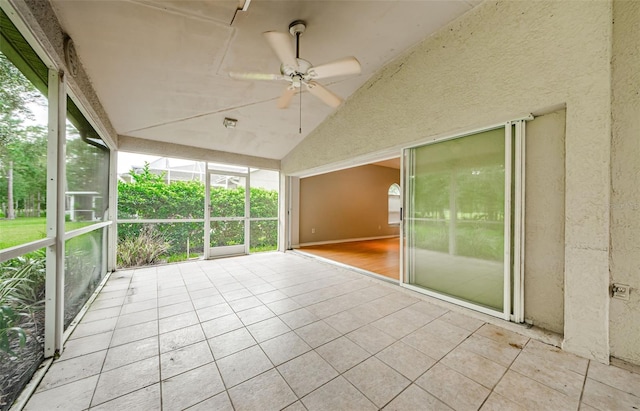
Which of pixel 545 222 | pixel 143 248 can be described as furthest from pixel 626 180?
pixel 143 248

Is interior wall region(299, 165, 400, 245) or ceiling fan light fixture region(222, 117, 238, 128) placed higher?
ceiling fan light fixture region(222, 117, 238, 128)

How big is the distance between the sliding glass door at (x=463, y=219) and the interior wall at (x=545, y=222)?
5.6 inches

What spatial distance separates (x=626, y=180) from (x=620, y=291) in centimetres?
86

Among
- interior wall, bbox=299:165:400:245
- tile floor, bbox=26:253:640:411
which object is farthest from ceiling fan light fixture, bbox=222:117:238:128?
tile floor, bbox=26:253:640:411

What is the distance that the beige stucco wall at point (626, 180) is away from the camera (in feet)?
5.64

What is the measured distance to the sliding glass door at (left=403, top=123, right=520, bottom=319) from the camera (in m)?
2.32

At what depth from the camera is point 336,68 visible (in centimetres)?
215

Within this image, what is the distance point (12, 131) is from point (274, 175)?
4730 millimetres

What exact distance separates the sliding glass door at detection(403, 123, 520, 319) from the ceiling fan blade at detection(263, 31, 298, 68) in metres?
1.90

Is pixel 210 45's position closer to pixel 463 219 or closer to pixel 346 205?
pixel 463 219

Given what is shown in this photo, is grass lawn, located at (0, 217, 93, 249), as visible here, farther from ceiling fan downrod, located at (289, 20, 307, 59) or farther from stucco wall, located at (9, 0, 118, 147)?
ceiling fan downrod, located at (289, 20, 307, 59)

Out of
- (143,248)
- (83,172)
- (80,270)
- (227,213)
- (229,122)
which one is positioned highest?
(229,122)

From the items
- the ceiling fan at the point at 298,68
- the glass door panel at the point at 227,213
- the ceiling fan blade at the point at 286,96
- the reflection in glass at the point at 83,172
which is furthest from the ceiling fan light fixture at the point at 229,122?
the ceiling fan at the point at 298,68

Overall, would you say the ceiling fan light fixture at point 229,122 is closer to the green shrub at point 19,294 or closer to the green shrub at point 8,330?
the green shrub at point 19,294
